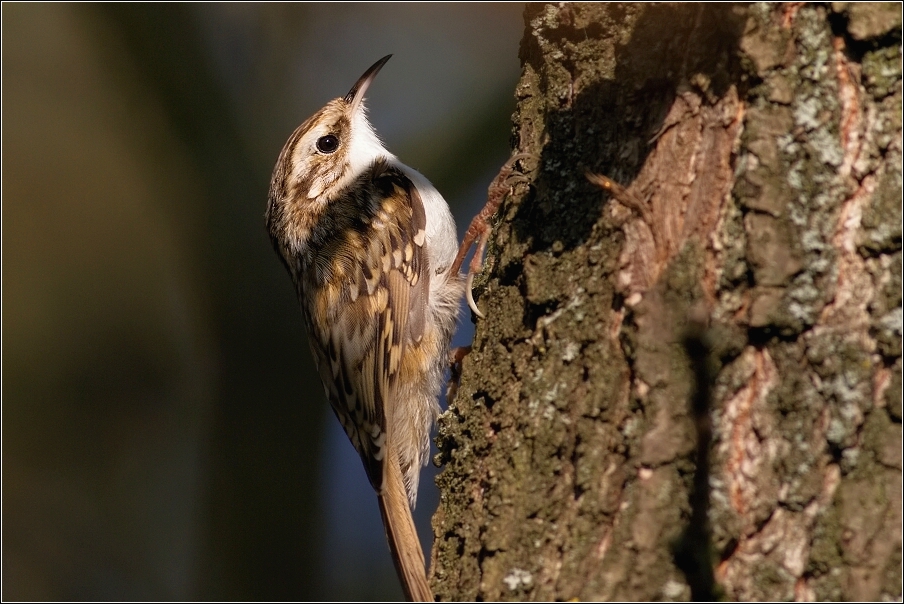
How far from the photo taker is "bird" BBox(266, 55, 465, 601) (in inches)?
129

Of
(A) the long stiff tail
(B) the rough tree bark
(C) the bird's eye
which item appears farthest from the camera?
(C) the bird's eye

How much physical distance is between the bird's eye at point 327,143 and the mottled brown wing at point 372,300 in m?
0.23

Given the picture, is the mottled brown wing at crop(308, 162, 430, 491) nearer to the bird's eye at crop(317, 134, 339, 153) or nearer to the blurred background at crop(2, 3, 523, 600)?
the bird's eye at crop(317, 134, 339, 153)

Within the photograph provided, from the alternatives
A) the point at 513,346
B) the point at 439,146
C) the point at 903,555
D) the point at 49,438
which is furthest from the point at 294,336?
the point at 903,555

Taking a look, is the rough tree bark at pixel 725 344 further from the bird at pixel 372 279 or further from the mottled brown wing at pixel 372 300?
the mottled brown wing at pixel 372 300

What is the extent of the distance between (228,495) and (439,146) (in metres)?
2.53

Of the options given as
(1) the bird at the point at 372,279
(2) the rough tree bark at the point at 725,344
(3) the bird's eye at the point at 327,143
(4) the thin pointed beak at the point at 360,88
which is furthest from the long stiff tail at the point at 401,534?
(4) the thin pointed beak at the point at 360,88

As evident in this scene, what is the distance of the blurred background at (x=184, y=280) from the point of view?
5.52m

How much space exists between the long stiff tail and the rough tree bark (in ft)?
2.20

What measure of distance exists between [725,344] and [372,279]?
6.65 ft

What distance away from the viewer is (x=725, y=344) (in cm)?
158

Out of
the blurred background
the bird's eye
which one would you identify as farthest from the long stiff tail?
the blurred background

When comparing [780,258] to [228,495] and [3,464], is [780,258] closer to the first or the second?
[228,495]

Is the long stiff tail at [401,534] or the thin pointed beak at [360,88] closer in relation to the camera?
the long stiff tail at [401,534]
